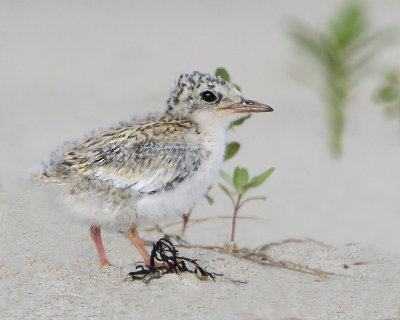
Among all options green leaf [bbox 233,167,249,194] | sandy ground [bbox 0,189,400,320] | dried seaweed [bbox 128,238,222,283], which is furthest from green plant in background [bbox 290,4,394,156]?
dried seaweed [bbox 128,238,222,283]

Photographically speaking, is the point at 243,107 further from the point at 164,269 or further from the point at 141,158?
the point at 164,269

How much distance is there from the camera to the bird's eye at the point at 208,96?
3.85m

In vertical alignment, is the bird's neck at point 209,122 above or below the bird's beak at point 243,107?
below

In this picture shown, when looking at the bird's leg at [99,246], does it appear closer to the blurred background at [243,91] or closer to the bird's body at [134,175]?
the bird's body at [134,175]

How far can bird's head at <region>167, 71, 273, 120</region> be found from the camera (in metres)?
3.85

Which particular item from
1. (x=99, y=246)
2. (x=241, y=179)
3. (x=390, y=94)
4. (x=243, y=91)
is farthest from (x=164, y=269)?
(x=243, y=91)

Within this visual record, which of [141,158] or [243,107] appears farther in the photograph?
[243,107]

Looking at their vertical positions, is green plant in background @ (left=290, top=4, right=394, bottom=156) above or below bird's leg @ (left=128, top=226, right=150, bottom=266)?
above

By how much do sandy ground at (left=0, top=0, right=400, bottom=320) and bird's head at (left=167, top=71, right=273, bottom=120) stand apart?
0.74 metres

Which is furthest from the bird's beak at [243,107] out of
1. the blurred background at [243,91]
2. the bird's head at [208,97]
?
the blurred background at [243,91]

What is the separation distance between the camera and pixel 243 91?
25.2ft

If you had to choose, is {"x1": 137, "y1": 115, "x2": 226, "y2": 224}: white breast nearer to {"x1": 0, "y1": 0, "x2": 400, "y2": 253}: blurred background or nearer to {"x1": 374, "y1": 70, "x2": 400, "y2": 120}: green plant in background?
{"x1": 0, "y1": 0, "x2": 400, "y2": 253}: blurred background

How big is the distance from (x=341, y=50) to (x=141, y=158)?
300 cm

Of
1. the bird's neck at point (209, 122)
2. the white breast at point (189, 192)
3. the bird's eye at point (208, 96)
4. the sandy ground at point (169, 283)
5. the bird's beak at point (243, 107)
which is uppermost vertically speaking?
the bird's eye at point (208, 96)
